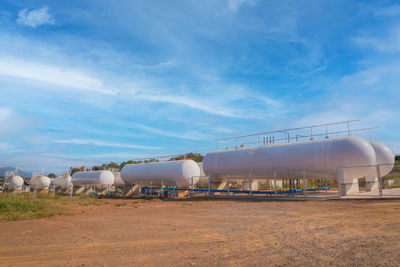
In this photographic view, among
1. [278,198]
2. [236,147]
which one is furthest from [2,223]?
[236,147]

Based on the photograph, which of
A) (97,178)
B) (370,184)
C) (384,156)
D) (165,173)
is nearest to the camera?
(370,184)

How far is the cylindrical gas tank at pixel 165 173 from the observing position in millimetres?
25406

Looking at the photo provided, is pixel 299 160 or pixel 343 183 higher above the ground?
pixel 299 160

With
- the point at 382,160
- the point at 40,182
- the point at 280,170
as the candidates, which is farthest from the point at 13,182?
the point at 382,160

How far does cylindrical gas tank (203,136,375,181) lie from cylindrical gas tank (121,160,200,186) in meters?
2.09

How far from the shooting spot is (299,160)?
18656mm

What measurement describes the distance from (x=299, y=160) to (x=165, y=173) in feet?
41.1

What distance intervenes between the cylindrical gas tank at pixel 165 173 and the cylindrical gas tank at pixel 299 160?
6.87 feet

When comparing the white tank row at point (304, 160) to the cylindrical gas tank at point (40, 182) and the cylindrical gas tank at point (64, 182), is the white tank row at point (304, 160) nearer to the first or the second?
the cylindrical gas tank at point (64, 182)

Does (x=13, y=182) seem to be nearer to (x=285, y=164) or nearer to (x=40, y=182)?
(x=40, y=182)

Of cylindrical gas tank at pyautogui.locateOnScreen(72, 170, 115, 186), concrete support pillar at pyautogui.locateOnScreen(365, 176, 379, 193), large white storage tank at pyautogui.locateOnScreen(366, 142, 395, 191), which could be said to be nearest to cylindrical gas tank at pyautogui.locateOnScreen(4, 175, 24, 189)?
cylindrical gas tank at pyautogui.locateOnScreen(72, 170, 115, 186)

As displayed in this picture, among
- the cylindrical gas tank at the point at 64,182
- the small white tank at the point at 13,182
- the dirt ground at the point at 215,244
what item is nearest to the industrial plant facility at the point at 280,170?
the dirt ground at the point at 215,244

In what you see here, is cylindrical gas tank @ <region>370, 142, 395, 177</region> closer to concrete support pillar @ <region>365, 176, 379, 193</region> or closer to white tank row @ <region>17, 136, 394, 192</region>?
white tank row @ <region>17, 136, 394, 192</region>

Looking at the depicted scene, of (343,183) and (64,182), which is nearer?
(343,183)
